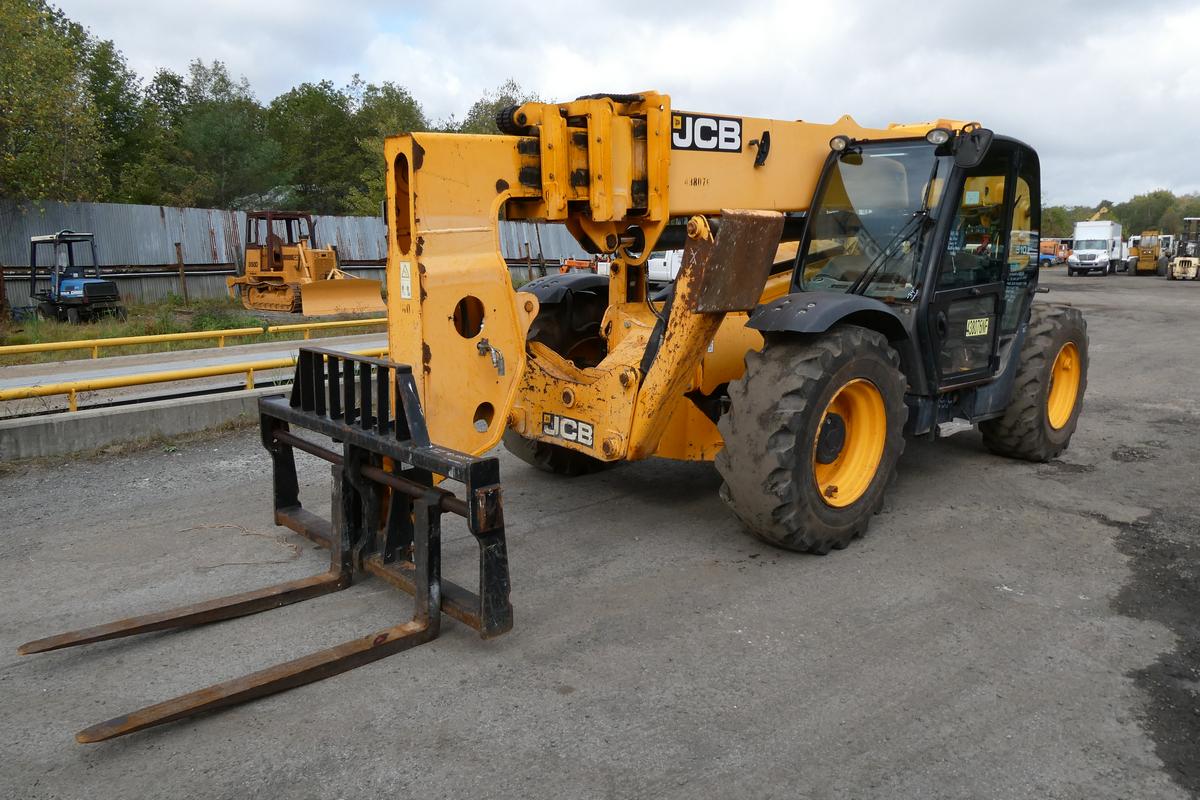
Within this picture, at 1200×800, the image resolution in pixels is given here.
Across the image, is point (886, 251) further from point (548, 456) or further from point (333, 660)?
point (333, 660)

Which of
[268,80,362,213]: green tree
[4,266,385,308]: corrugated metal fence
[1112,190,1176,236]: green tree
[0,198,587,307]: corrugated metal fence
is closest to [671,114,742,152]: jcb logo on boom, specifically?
[0,198,587,307]: corrugated metal fence

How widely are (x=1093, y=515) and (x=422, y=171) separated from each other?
4.81 meters

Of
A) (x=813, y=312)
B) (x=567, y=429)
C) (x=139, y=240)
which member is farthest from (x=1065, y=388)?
(x=139, y=240)

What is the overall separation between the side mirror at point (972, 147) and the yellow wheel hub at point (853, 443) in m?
1.59

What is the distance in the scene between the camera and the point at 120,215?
72.8 ft

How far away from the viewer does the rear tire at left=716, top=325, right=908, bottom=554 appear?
4.77 meters

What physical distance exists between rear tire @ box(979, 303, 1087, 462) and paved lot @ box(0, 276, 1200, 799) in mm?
611

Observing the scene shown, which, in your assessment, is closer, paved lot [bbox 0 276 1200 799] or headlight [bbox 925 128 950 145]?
paved lot [bbox 0 276 1200 799]

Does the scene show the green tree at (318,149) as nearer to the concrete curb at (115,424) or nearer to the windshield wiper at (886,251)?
the concrete curb at (115,424)

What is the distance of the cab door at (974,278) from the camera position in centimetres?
581

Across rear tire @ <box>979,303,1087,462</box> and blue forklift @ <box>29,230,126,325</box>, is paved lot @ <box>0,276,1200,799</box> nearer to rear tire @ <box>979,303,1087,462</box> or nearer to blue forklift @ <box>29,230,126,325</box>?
rear tire @ <box>979,303,1087,462</box>

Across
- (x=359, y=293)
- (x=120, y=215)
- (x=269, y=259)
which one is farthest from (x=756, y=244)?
(x=120, y=215)

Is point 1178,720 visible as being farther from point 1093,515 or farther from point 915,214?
point 915,214

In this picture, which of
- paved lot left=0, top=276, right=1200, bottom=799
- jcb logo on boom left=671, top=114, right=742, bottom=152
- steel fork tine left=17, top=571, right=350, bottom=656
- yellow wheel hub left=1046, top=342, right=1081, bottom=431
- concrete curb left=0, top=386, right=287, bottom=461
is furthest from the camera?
yellow wheel hub left=1046, top=342, right=1081, bottom=431
